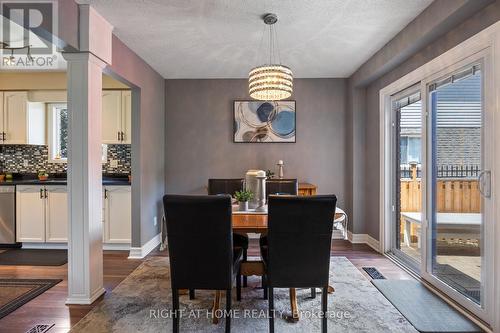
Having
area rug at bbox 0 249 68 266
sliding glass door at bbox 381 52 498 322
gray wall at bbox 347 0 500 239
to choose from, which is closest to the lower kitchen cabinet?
area rug at bbox 0 249 68 266

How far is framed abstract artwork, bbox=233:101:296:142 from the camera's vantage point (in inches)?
186

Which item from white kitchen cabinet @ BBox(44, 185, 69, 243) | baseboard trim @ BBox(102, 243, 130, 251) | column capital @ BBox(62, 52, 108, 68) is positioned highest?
column capital @ BBox(62, 52, 108, 68)

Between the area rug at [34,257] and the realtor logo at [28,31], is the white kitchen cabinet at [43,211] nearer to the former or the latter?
the area rug at [34,257]

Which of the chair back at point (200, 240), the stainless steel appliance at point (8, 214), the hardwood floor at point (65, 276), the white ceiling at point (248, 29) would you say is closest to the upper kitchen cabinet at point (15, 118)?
the stainless steel appliance at point (8, 214)

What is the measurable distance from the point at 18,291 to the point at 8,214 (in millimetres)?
1794

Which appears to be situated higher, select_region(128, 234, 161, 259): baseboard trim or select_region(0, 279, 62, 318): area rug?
select_region(128, 234, 161, 259): baseboard trim

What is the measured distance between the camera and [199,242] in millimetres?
1968

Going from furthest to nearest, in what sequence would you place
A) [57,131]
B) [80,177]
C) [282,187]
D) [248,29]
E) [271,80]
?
[57,131], [282,187], [248,29], [271,80], [80,177]

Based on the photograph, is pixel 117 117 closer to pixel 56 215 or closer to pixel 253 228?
pixel 56 215

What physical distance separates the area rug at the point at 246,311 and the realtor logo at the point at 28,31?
2.16m

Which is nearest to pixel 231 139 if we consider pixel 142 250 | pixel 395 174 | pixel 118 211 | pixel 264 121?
pixel 264 121

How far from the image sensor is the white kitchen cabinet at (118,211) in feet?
13.4

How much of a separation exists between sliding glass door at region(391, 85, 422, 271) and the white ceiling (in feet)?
2.68

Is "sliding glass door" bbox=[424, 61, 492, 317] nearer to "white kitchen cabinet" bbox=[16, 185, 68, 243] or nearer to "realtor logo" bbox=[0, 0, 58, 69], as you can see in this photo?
"realtor logo" bbox=[0, 0, 58, 69]
